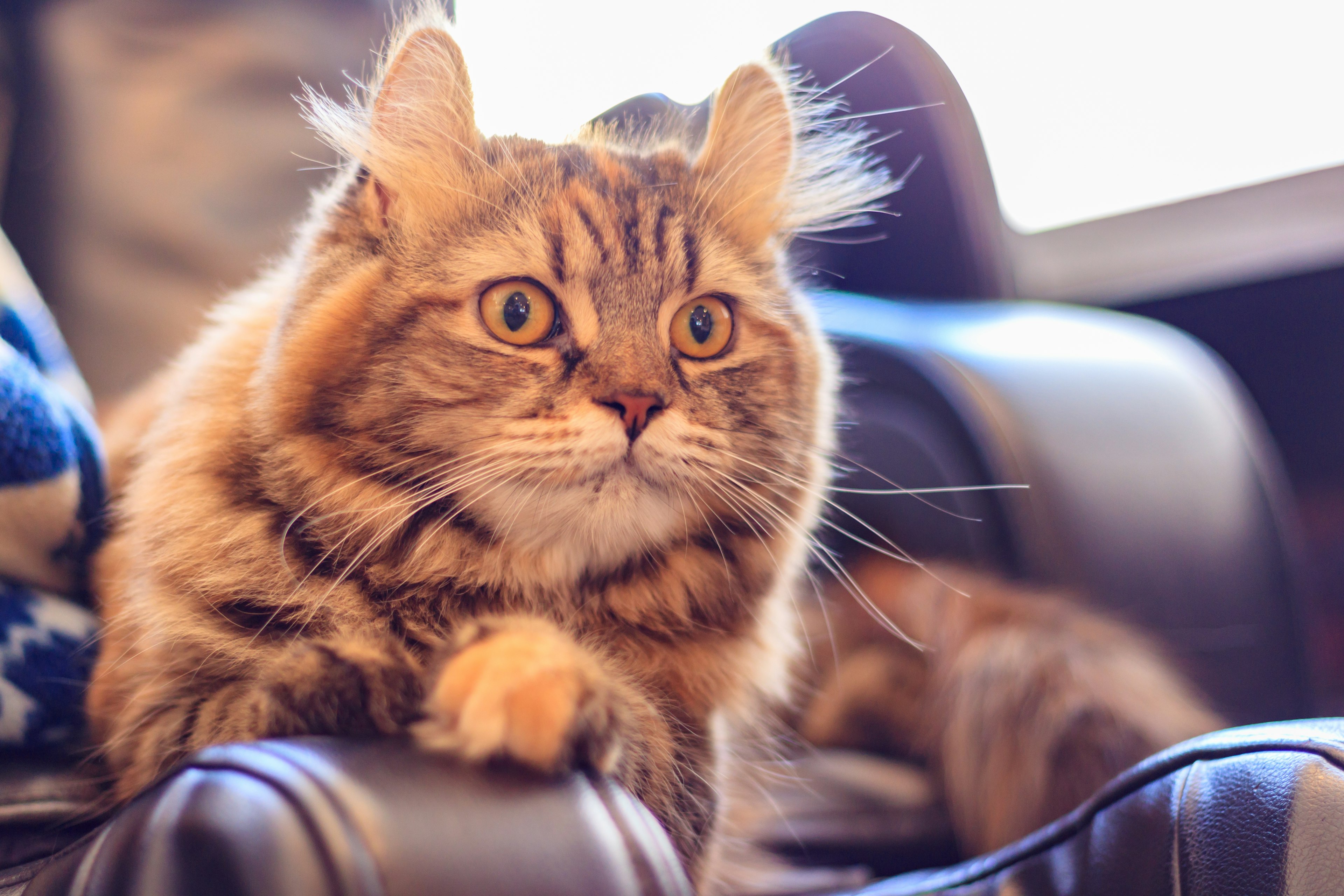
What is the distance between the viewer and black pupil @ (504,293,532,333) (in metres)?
0.80

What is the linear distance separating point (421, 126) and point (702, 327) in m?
0.36

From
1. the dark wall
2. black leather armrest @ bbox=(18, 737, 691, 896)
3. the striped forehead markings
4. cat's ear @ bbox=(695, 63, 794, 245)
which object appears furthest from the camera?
the dark wall

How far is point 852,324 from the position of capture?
4.71 feet

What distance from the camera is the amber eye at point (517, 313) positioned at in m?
0.80

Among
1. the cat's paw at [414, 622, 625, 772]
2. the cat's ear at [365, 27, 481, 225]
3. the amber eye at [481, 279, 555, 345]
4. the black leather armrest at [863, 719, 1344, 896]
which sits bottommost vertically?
the black leather armrest at [863, 719, 1344, 896]

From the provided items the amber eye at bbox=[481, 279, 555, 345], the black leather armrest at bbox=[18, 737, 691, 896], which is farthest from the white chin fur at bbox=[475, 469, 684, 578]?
the black leather armrest at bbox=[18, 737, 691, 896]

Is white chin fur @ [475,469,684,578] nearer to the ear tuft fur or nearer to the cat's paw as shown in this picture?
the cat's paw

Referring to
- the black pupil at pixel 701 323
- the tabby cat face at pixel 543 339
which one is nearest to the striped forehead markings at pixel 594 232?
the tabby cat face at pixel 543 339

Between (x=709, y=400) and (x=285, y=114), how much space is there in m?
1.22

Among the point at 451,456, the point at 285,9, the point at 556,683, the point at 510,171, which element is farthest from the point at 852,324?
the point at 285,9

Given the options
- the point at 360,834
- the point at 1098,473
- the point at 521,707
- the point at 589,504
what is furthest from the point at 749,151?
the point at 360,834

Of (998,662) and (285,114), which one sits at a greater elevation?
(285,114)

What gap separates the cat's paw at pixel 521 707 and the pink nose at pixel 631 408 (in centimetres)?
22

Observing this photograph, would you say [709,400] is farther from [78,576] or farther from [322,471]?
[78,576]
